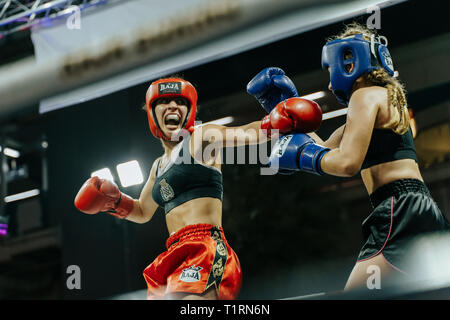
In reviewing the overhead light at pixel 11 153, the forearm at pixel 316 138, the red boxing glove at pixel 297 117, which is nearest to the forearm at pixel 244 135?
the forearm at pixel 316 138

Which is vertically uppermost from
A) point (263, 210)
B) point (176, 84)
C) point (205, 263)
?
point (176, 84)

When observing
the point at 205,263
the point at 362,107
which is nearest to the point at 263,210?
the point at 205,263

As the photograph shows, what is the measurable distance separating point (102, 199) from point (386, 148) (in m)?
1.55

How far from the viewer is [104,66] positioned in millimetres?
3559

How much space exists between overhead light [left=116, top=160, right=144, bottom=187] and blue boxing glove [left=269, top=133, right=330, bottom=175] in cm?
111

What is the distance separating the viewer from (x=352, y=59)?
7.14 ft

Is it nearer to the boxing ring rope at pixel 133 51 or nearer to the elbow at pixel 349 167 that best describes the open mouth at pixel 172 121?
the boxing ring rope at pixel 133 51

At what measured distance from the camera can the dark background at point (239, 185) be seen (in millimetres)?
2881

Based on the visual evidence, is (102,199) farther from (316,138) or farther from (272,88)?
(316,138)
